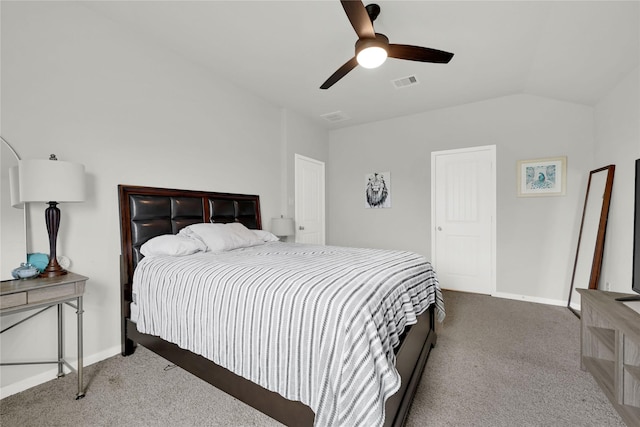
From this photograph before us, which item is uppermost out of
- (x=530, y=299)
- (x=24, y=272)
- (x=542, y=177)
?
(x=542, y=177)

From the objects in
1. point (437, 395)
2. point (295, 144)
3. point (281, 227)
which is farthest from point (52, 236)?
point (295, 144)

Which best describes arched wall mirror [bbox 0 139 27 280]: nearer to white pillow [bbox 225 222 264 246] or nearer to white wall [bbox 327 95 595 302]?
white pillow [bbox 225 222 264 246]

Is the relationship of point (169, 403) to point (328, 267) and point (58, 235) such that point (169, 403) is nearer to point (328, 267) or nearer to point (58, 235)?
point (328, 267)

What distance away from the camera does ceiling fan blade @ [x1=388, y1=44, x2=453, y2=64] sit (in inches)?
82.5

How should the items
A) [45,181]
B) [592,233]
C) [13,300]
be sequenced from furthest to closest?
[592,233]
[45,181]
[13,300]

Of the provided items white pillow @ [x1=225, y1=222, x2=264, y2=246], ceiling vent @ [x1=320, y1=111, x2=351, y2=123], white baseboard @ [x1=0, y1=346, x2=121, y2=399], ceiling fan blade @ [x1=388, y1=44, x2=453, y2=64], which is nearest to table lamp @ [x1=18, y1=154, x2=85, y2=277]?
white baseboard @ [x1=0, y1=346, x2=121, y2=399]

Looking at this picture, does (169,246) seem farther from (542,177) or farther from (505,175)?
(542,177)

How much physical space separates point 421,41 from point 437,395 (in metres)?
2.84

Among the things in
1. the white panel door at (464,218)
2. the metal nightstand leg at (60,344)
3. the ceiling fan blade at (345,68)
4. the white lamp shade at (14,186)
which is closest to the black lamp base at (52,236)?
the white lamp shade at (14,186)

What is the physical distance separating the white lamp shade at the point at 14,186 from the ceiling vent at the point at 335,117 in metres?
3.64

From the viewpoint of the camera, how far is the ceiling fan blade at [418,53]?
2096 millimetres

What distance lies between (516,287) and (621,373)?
247 cm

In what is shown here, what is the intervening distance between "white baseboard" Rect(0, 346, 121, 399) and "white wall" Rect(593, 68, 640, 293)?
4.49 m

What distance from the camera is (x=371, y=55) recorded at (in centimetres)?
208
